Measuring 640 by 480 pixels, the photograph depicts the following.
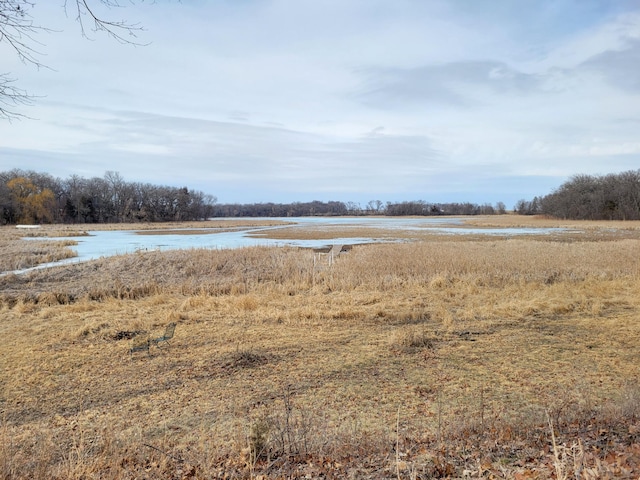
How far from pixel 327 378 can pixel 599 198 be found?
300ft

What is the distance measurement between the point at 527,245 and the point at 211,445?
28.6 meters

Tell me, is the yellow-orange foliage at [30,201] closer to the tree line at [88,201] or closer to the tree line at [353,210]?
the tree line at [88,201]

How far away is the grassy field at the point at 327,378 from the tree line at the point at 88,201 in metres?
75.6

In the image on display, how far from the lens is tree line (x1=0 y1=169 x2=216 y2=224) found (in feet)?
261

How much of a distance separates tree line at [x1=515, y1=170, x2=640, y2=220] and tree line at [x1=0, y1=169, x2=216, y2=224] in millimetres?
88546

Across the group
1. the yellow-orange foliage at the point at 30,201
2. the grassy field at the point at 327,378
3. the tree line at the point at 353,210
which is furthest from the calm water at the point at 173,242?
the tree line at the point at 353,210

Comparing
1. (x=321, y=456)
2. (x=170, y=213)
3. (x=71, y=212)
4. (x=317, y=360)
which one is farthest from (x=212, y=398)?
(x=170, y=213)

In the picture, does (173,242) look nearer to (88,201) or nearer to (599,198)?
(88,201)

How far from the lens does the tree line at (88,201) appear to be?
7950cm

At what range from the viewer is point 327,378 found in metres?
7.58

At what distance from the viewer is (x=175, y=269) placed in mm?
20344

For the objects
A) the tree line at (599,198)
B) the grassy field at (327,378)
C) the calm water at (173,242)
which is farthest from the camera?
the tree line at (599,198)

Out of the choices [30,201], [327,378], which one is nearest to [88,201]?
[30,201]

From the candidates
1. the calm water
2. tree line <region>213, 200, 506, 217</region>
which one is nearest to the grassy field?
the calm water
